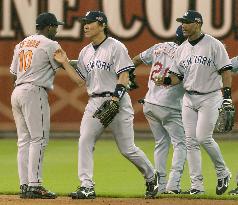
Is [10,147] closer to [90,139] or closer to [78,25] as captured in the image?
[78,25]

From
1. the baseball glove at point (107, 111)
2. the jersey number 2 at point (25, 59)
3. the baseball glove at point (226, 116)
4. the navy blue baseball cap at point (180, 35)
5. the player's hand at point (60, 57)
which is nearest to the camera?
the baseball glove at point (107, 111)

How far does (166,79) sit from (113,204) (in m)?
1.87

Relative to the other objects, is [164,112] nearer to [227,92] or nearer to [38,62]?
[227,92]

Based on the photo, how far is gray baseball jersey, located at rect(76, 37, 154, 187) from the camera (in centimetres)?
1120

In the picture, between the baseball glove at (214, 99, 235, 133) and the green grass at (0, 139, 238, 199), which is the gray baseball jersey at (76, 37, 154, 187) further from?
the baseball glove at (214, 99, 235, 133)

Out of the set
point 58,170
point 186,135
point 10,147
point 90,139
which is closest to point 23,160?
point 90,139

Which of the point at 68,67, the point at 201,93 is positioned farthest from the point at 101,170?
the point at 68,67

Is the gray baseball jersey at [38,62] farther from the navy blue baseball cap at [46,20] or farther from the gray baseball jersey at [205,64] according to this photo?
the gray baseball jersey at [205,64]

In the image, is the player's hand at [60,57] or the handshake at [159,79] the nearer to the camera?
the player's hand at [60,57]

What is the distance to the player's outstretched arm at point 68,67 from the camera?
11.2 m

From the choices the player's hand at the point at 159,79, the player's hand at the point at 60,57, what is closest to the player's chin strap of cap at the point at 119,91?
the player's hand at the point at 60,57

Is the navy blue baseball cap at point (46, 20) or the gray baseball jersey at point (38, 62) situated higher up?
the navy blue baseball cap at point (46, 20)

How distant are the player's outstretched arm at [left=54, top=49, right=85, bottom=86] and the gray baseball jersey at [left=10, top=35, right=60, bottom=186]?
0.24 feet

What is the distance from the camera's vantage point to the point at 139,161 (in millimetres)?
11453
